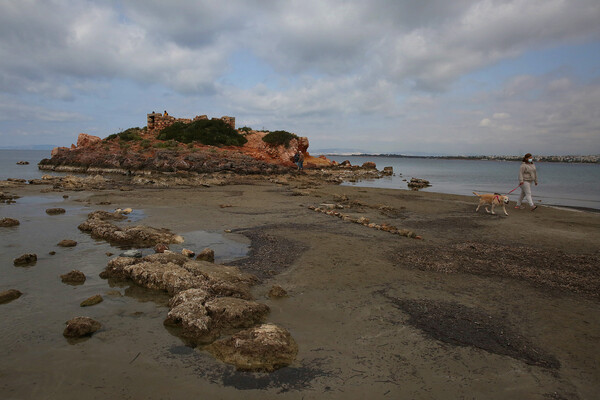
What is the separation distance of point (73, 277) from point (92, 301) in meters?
1.30

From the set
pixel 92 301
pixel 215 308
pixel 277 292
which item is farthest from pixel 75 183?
pixel 215 308

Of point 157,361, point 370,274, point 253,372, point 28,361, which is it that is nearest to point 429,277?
point 370,274

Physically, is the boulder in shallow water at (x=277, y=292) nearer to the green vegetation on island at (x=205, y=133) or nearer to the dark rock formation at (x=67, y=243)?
the dark rock formation at (x=67, y=243)

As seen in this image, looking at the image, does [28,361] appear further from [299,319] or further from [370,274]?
[370,274]

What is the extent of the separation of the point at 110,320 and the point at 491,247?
9531 mm

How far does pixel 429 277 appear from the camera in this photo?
7035 mm

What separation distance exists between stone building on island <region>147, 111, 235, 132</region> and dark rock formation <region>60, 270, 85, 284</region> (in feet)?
139

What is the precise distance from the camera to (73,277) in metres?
6.40

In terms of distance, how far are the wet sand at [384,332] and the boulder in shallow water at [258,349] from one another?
13 centimetres

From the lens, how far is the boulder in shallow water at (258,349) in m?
3.96

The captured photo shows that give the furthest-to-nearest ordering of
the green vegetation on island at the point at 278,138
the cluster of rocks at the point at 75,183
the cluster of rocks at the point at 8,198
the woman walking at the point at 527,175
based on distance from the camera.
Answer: the green vegetation on island at the point at 278,138 → the cluster of rocks at the point at 75,183 → the woman walking at the point at 527,175 → the cluster of rocks at the point at 8,198

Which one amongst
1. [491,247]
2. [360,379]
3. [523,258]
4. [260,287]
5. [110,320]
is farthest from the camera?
[491,247]

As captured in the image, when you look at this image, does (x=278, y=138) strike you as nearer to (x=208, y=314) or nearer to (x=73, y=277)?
(x=73, y=277)

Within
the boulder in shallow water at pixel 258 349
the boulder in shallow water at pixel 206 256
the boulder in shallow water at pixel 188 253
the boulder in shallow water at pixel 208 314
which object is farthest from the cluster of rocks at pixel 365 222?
the boulder in shallow water at pixel 258 349
